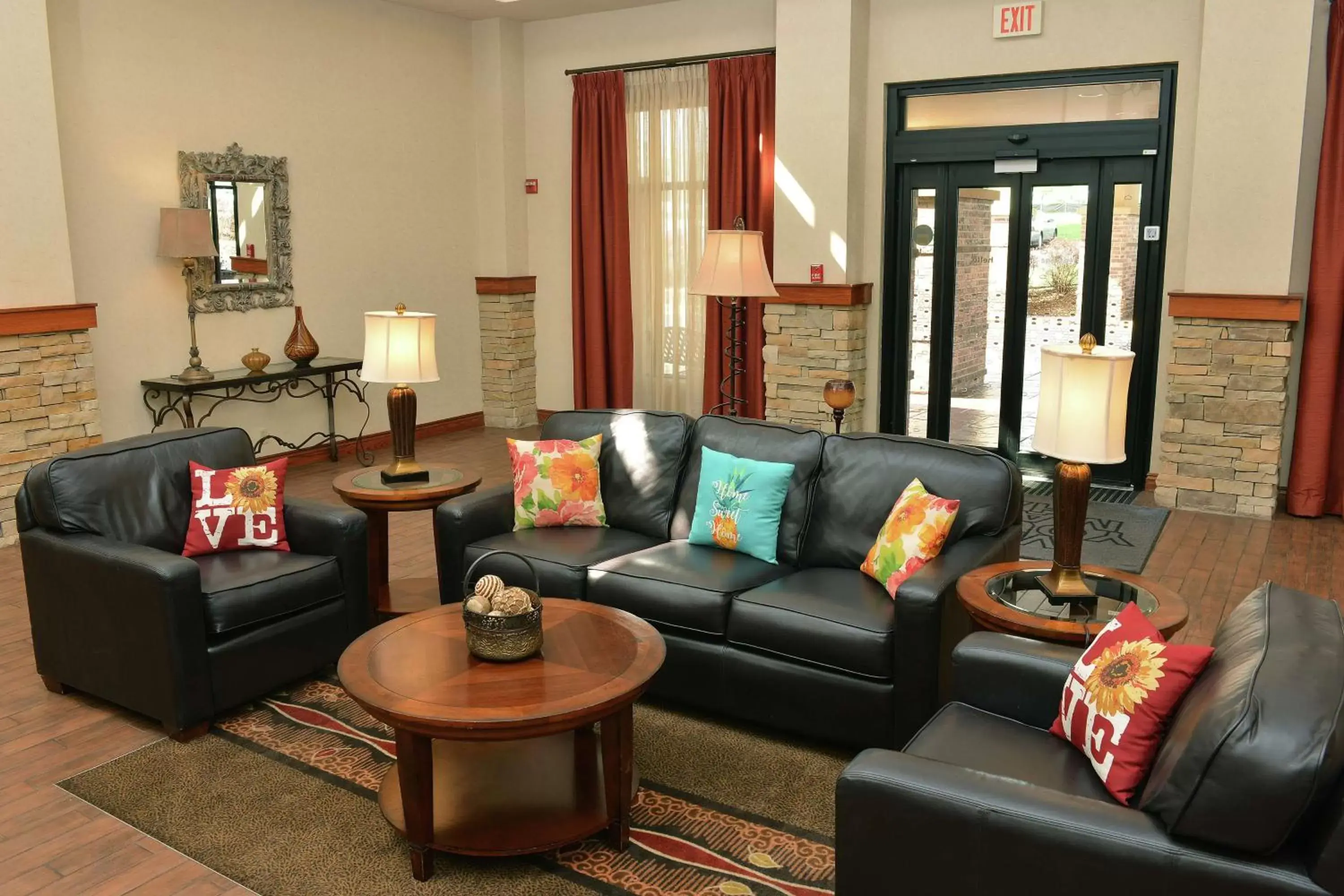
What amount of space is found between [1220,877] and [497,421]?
7.53 meters

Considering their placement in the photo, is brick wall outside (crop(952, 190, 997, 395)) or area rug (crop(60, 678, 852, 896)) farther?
brick wall outside (crop(952, 190, 997, 395))

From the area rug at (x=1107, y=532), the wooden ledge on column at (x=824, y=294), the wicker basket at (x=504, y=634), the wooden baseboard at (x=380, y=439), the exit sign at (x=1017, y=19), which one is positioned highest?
the exit sign at (x=1017, y=19)

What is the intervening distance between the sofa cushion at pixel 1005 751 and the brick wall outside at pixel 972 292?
476cm

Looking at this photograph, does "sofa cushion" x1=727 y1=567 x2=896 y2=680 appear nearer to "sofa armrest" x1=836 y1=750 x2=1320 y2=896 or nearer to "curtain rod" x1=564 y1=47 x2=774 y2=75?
"sofa armrest" x1=836 y1=750 x2=1320 y2=896

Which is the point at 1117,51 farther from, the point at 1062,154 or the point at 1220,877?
the point at 1220,877

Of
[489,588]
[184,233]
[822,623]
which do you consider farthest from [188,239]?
[822,623]

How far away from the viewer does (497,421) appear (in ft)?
29.4

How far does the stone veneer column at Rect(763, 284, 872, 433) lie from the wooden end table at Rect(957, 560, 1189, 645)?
3857mm

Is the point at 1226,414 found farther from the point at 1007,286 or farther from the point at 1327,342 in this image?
the point at 1007,286

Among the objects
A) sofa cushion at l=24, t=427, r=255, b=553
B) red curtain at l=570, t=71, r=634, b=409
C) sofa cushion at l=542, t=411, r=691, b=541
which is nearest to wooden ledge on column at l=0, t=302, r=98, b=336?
sofa cushion at l=24, t=427, r=255, b=553

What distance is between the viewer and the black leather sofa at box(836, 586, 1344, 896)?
5.91ft

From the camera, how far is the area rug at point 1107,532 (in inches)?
206

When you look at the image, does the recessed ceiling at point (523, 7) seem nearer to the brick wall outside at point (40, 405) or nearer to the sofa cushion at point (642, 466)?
the brick wall outside at point (40, 405)

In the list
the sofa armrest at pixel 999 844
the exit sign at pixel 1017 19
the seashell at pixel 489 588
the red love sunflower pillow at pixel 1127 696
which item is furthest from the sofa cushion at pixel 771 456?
the exit sign at pixel 1017 19
